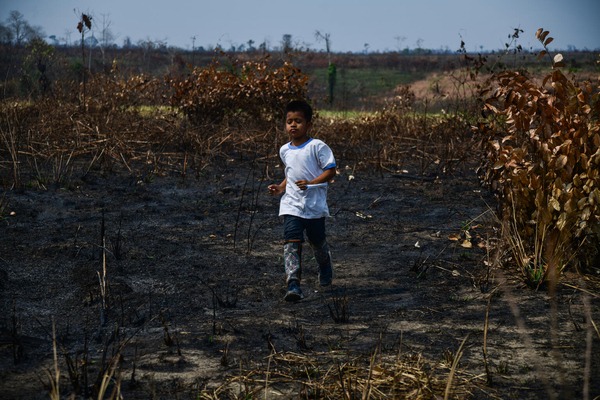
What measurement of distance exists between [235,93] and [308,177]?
7033 millimetres

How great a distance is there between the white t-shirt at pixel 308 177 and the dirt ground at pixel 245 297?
623 millimetres

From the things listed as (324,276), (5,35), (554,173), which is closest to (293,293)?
(324,276)

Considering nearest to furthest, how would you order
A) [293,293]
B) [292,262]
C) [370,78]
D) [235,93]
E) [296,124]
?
[293,293], [292,262], [296,124], [235,93], [370,78]

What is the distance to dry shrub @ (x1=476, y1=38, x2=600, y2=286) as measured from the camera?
456 centimetres

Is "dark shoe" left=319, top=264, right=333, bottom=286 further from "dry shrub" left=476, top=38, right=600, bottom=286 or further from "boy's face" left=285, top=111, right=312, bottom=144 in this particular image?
"dry shrub" left=476, top=38, right=600, bottom=286

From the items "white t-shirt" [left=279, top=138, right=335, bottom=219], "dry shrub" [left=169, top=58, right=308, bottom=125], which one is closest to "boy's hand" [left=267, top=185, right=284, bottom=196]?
"white t-shirt" [left=279, top=138, right=335, bottom=219]

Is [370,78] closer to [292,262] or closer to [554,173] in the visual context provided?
[554,173]

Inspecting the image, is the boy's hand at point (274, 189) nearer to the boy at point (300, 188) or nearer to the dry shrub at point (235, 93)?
the boy at point (300, 188)

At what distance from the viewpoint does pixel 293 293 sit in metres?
4.63

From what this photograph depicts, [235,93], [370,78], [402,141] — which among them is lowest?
[402,141]

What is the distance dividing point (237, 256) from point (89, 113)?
598 centimetres

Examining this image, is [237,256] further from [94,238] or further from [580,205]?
[580,205]

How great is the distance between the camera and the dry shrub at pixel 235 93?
11501 millimetres

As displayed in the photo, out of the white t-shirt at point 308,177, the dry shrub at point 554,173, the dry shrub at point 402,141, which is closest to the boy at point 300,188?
the white t-shirt at point 308,177
